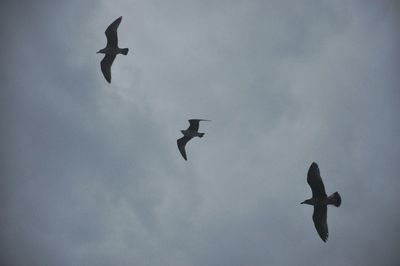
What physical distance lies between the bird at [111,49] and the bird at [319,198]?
42.9 feet

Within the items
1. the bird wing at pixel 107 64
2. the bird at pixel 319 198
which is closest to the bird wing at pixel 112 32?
the bird wing at pixel 107 64

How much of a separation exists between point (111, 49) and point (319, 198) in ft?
48.5

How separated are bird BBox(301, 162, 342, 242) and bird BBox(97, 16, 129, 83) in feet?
42.9

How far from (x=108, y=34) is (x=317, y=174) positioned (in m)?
14.3

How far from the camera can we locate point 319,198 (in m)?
21.3

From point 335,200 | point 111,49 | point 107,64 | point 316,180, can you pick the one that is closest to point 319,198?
point 335,200

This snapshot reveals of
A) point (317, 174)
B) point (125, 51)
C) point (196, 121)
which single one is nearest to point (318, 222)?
point (317, 174)

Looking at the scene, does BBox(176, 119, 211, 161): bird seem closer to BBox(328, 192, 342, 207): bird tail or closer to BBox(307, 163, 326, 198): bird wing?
BBox(307, 163, 326, 198): bird wing

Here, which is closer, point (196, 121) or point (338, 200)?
point (338, 200)

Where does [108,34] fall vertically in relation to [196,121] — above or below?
above

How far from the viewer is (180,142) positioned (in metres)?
28.7

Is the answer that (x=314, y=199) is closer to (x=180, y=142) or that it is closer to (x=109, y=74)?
(x=180, y=142)

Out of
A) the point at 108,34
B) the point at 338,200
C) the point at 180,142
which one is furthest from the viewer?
the point at 180,142

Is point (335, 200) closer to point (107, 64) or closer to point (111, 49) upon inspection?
point (111, 49)
